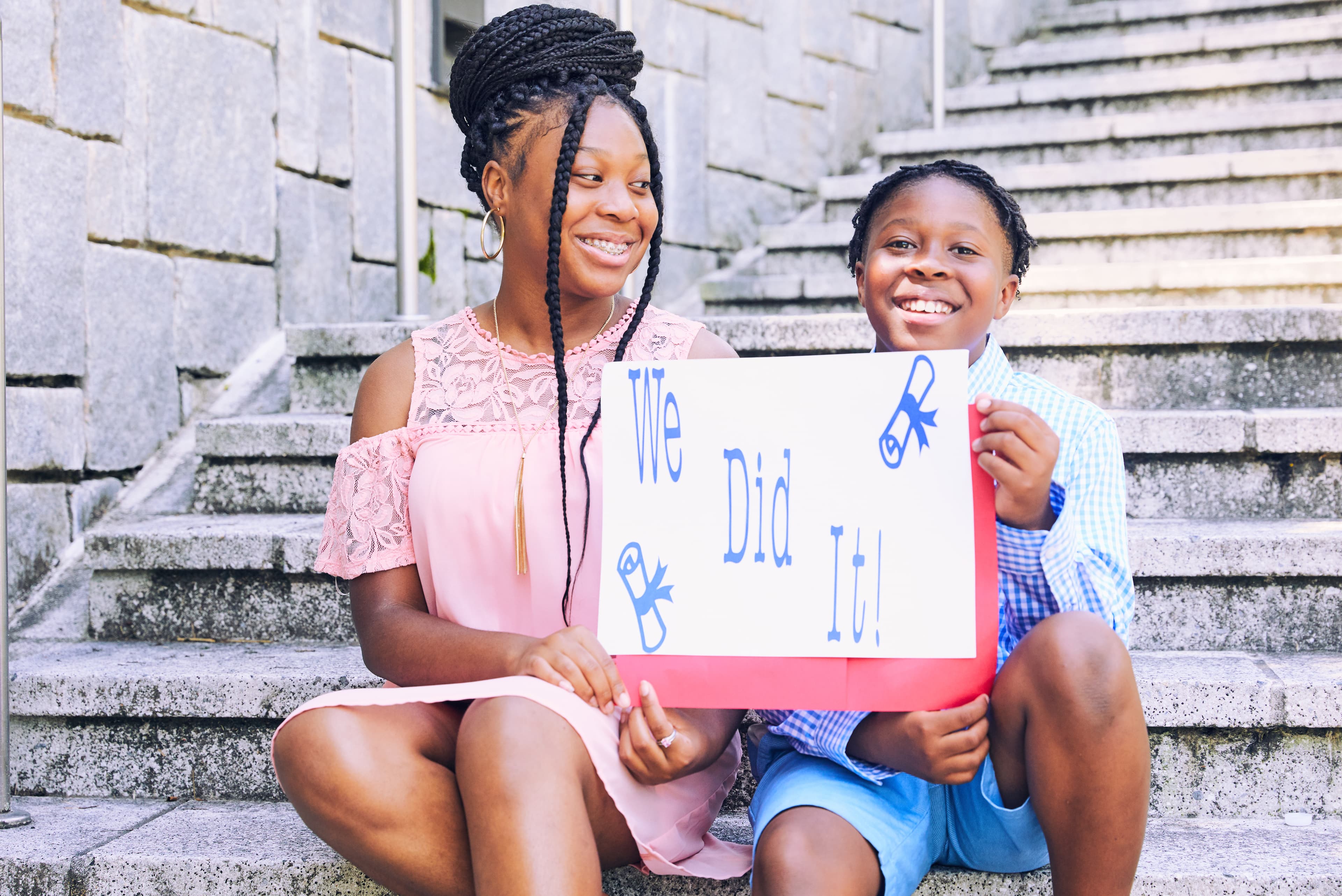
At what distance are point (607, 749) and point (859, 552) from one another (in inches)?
14.8

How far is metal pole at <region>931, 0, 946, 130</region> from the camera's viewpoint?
16.5ft

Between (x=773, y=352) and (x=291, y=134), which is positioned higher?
(x=291, y=134)

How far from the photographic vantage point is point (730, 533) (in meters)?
1.47

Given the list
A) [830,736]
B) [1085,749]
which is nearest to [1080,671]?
[1085,749]

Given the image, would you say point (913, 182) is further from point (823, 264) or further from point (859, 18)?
point (859, 18)

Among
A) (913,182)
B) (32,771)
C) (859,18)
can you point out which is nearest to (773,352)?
(913,182)

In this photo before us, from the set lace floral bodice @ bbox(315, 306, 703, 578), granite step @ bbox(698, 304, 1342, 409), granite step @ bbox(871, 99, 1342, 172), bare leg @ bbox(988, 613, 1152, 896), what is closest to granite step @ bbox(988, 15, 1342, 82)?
granite step @ bbox(871, 99, 1342, 172)

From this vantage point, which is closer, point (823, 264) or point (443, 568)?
point (443, 568)

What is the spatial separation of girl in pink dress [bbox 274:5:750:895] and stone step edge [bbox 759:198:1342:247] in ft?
6.55

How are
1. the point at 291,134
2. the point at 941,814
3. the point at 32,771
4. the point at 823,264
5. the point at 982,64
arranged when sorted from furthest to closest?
the point at 982,64
the point at 823,264
the point at 291,134
the point at 32,771
the point at 941,814

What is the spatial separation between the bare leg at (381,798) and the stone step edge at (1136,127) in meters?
3.91

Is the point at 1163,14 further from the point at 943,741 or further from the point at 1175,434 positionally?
the point at 943,741

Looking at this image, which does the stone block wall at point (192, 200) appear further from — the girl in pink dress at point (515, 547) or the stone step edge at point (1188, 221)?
the stone step edge at point (1188, 221)

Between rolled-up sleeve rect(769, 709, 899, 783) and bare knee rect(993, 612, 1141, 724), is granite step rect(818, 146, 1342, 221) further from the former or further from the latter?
bare knee rect(993, 612, 1141, 724)
